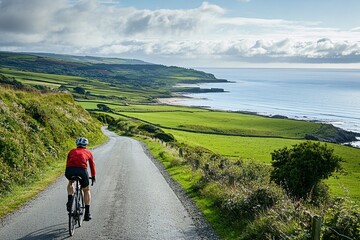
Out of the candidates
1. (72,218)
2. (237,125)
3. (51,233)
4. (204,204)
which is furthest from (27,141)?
(237,125)

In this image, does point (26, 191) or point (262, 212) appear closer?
point (262, 212)

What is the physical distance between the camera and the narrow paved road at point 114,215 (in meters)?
11.7

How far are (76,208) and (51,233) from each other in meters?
1.06

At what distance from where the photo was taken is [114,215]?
549 inches

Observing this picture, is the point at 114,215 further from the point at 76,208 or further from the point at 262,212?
the point at 262,212

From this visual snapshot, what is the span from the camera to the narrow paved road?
38.4 ft

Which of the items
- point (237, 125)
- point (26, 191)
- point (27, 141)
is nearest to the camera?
point (26, 191)

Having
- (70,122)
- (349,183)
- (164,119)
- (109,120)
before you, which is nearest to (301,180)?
(70,122)

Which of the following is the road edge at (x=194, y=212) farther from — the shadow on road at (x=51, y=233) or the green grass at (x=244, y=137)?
the green grass at (x=244, y=137)

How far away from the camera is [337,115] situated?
18038 cm

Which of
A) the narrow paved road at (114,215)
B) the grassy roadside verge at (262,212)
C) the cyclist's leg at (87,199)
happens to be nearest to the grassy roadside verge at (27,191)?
the narrow paved road at (114,215)

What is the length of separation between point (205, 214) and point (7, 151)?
12077 mm

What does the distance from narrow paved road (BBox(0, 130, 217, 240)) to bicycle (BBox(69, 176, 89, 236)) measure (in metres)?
0.30

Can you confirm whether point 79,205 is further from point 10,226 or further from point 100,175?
point 100,175
